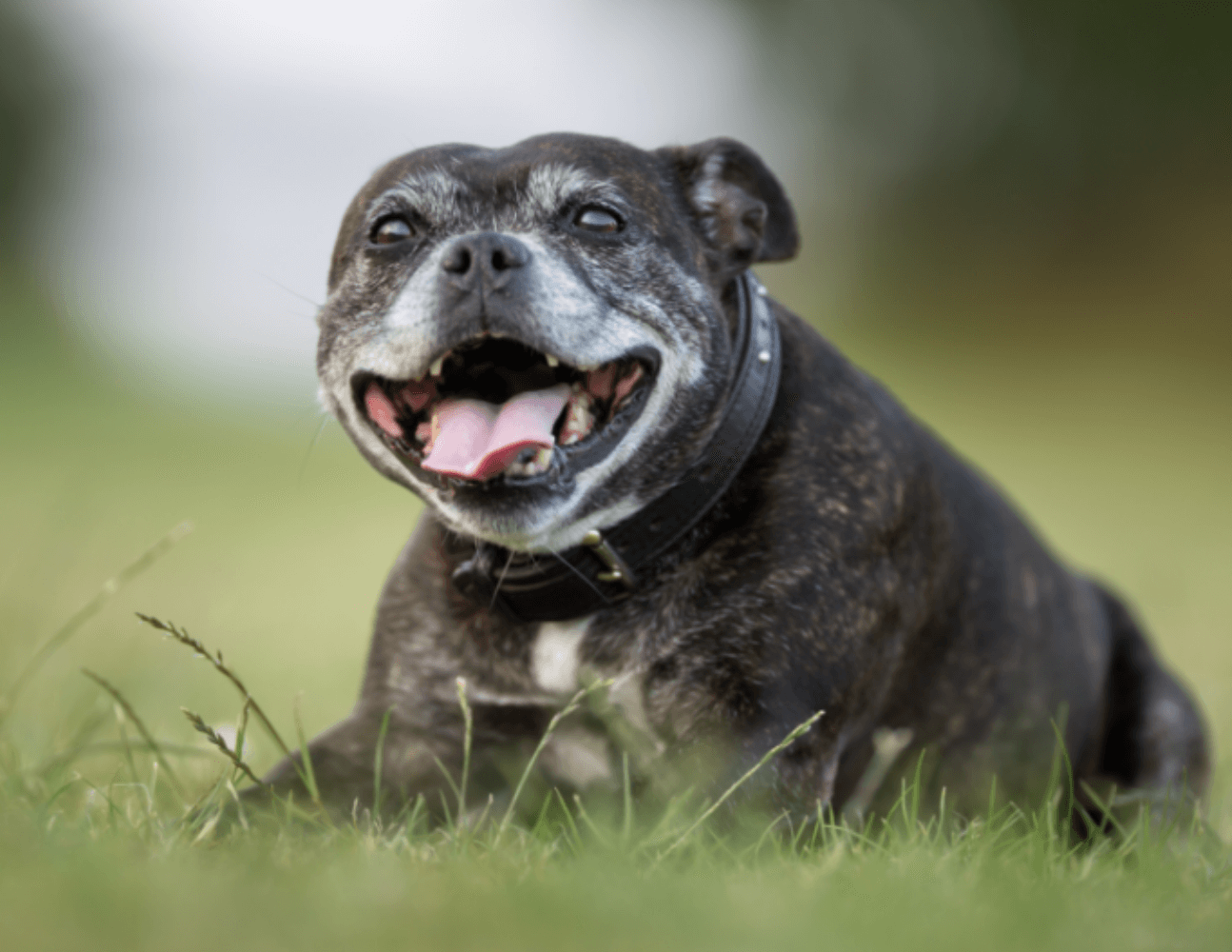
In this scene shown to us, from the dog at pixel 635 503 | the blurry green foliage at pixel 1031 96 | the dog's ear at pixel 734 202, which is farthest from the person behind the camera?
the blurry green foliage at pixel 1031 96

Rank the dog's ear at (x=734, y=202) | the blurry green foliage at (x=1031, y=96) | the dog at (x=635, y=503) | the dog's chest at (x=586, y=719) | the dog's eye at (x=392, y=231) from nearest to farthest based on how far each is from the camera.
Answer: the dog at (x=635, y=503)
the dog's chest at (x=586, y=719)
the dog's eye at (x=392, y=231)
the dog's ear at (x=734, y=202)
the blurry green foliage at (x=1031, y=96)

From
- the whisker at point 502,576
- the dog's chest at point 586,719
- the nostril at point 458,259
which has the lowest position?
the dog's chest at point 586,719

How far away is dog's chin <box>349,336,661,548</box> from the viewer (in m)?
2.75

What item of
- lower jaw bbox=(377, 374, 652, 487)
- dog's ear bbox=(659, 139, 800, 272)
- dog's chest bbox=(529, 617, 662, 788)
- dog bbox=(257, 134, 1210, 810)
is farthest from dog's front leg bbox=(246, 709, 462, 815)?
dog's ear bbox=(659, 139, 800, 272)

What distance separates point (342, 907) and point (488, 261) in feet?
4.99

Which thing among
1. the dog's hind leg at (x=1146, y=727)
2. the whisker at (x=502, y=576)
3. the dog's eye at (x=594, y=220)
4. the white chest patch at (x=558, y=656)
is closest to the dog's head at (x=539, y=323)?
the dog's eye at (x=594, y=220)

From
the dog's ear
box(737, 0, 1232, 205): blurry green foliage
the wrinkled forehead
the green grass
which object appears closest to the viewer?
the green grass

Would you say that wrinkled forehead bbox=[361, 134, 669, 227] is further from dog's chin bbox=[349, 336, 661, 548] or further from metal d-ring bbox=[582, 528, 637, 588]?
metal d-ring bbox=[582, 528, 637, 588]

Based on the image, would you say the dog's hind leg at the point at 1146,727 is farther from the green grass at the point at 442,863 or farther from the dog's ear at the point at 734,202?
the dog's ear at the point at 734,202

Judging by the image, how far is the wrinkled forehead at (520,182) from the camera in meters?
3.05

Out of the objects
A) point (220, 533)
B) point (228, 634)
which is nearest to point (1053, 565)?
point (228, 634)

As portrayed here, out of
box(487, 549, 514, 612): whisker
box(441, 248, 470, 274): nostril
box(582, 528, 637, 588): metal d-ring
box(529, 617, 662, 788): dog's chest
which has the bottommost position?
box(529, 617, 662, 788): dog's chest

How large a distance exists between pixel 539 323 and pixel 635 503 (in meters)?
0.55

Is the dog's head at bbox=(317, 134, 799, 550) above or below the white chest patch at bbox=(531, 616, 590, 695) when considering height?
above
